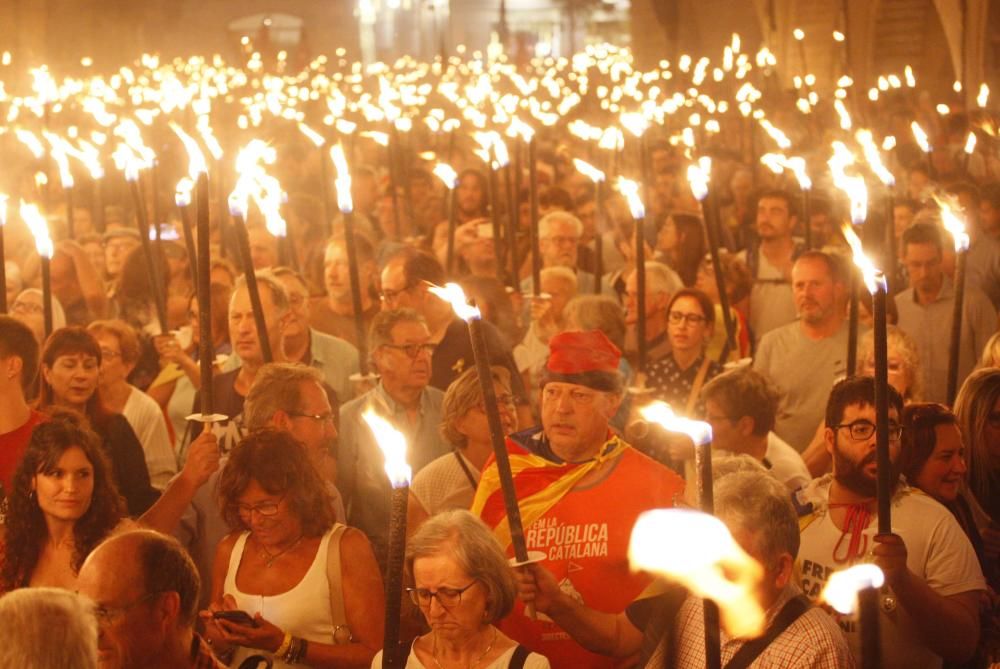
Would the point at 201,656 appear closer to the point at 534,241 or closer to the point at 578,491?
the point at 578,491

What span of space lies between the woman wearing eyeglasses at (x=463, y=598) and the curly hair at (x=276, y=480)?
0.58 meters

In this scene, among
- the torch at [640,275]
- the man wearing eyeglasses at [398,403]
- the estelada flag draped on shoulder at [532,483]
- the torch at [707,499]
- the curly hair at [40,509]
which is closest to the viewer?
the torch at [707,499]

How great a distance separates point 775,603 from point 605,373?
128cm

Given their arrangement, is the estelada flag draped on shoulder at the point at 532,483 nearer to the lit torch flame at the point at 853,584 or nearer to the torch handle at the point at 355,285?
the torch handle at the point at 355,285

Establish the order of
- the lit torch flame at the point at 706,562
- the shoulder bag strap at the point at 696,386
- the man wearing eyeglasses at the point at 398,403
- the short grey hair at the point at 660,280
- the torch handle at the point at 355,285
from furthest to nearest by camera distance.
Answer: the short grey hair at the point at 660,280 < the shoulder bag strap at the point at 696,386 < the man wearing eyeglasses at the point at 398,403 < the torch handle at the point at 355,285 < the lit torch flame at the point at 706,562

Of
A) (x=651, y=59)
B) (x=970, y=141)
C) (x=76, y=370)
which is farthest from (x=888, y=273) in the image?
(x=651, y=59)

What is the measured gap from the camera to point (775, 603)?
384cm

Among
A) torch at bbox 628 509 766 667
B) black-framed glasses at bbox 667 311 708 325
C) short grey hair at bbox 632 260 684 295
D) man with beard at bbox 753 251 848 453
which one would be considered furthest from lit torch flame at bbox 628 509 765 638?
short grey hair at bbox 632 260 684 295

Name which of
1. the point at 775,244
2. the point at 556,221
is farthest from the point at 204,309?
the point at 775,244

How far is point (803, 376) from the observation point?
7.01m

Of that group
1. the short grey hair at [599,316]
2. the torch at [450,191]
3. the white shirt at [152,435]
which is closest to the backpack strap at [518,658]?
the white shirt at [152,435]

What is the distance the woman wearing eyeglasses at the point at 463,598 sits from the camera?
155 inches

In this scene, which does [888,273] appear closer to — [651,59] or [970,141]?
[970,141]

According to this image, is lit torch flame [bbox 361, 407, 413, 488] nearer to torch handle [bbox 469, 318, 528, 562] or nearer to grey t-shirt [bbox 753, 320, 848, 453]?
torch handle [bbox 469, 318, 528, 562]
